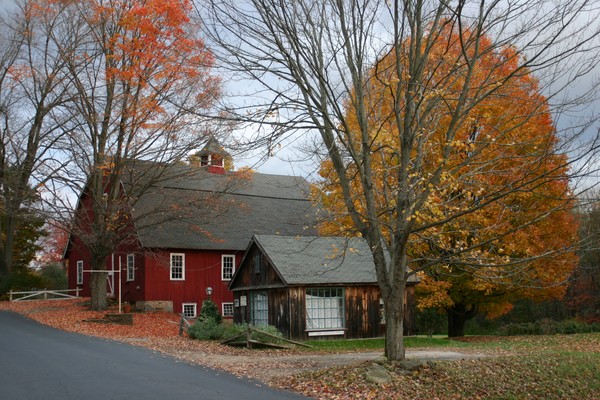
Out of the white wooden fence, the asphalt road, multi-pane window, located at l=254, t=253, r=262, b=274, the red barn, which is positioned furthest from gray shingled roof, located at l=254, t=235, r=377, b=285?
the white wooden fence

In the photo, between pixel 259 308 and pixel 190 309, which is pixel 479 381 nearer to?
pixel 259 308

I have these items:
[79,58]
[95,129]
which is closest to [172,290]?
[95,129]

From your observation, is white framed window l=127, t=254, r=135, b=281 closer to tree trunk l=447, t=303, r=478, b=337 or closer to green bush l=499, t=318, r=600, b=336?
tree trunk l=447, t=303, r=478, b=337

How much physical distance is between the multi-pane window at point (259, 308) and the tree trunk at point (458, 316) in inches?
371

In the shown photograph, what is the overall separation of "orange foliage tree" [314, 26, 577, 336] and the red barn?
9.14 m

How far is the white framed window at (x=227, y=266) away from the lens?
36.6 metres

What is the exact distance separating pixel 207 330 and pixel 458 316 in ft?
44.3

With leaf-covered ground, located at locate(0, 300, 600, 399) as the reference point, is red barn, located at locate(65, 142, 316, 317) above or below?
above

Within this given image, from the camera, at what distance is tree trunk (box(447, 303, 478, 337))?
30297mm

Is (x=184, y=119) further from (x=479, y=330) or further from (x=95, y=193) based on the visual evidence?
(x=479, y=330)

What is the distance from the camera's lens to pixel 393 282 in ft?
44.8

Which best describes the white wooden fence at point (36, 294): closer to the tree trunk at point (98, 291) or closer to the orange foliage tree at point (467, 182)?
the tree trunk at point (98, 291)

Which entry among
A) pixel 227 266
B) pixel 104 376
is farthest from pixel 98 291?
pixel 104 376

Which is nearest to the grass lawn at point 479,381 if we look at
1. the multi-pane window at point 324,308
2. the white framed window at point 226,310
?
the multi-pane window at point 324,308
